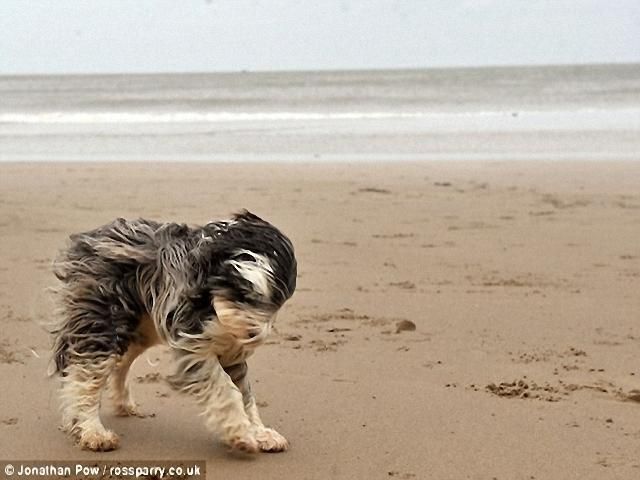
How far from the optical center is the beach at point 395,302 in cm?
394

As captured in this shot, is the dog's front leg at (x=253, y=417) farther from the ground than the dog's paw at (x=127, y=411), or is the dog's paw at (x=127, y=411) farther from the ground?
the dog's front leg at (x=253, y=417)

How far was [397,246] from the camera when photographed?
8617 mm

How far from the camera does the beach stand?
155 inches

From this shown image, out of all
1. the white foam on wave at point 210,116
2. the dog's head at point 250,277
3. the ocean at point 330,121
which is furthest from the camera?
the white foam on wave at point 210,116

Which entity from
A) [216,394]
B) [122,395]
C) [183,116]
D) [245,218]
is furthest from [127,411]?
[183,116]

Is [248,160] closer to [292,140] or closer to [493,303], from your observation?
[292,140]

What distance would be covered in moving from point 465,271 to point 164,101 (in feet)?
98.7

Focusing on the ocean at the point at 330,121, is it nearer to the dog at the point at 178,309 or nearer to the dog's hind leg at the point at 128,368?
the dog's hind leg at the point at 128,368

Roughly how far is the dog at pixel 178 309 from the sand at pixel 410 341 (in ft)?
0.62

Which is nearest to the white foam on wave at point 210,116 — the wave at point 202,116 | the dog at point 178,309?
the wave at point 202,116

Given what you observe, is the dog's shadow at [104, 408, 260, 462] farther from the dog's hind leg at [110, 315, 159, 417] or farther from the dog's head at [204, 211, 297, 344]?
the dog's head at [204, 211, 297, 344]

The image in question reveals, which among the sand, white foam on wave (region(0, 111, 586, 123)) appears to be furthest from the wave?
the sand

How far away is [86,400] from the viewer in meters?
3.84

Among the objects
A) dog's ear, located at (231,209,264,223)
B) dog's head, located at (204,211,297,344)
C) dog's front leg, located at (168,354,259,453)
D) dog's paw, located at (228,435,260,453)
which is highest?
dog's ear, located at (231,209,264,223)
